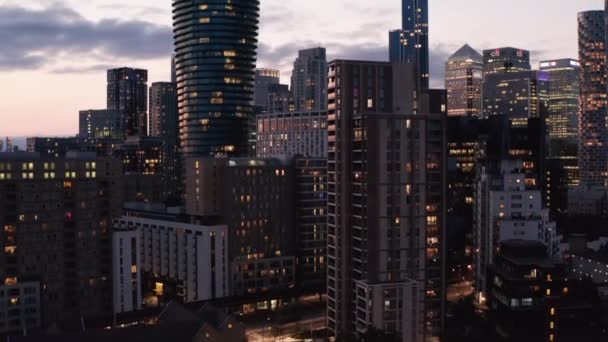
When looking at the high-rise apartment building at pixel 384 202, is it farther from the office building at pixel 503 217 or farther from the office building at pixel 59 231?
the office building at pixel 59 231

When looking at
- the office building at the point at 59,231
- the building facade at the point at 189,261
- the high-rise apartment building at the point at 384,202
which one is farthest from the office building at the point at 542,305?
the office building at the point at 59,231

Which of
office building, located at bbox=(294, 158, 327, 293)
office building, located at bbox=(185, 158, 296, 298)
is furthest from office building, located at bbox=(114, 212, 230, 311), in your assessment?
office building, located at bbox=(294, 158, 327, 293)

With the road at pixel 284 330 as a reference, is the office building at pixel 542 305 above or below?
above

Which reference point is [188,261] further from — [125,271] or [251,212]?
[125,271]

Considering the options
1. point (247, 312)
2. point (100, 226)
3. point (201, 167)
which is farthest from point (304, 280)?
point (100, 226)

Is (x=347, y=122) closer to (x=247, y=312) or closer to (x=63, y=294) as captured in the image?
(x=247, y=312)

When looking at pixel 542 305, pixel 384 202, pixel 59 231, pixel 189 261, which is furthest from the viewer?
pixel 189 261

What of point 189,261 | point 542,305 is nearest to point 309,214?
point 189,261
